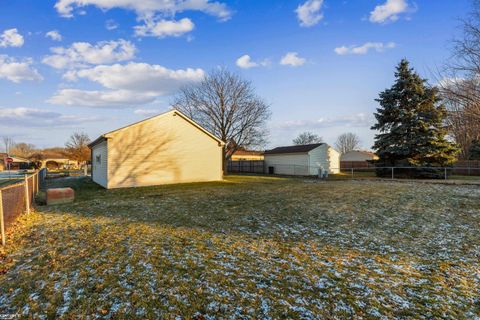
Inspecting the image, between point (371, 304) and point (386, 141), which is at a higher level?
point (386, 141)

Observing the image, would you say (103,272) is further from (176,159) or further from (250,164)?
(250,164)

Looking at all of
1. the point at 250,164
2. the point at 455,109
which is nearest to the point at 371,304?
the point at 455,109

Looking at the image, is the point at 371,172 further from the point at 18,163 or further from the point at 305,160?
the point at 18,163

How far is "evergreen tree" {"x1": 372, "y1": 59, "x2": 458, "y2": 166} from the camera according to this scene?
20031mm

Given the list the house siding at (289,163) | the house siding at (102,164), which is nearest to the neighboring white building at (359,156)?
the house siding at (289,163)

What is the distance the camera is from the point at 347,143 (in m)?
82.5

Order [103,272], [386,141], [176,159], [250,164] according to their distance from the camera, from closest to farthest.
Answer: [103,272] < [176,159] < [386,141] < [250,164]

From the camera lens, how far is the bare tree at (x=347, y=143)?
81.2 meters

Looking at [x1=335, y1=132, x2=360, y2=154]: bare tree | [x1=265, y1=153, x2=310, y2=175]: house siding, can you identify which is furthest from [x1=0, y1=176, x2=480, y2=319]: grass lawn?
[x1=335, y1=132, x2=360, y2=154]: bare tree

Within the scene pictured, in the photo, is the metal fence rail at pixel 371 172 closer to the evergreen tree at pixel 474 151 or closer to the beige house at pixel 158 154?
the evergreen tree at pixel 474 151

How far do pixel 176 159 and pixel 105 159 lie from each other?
4260mm

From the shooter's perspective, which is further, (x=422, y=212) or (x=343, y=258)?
(x=422, y=212)

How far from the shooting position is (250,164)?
34.5 m

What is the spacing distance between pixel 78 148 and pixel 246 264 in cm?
4911
